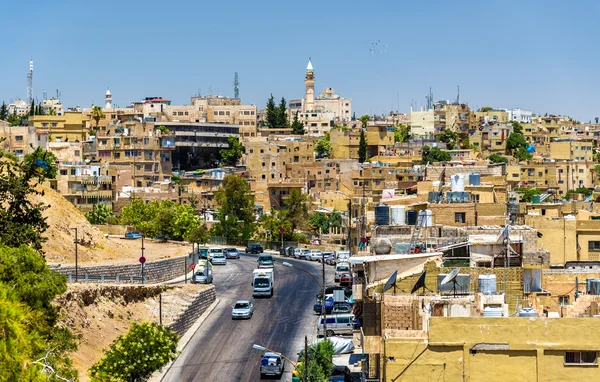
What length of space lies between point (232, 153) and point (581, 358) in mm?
118272

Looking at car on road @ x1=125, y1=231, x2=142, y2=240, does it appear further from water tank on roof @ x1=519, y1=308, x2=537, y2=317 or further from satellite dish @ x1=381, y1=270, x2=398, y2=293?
water tank on roof @ x1=519, y1=308, x2=537, y2=317

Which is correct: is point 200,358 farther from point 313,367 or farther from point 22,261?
point 22,261

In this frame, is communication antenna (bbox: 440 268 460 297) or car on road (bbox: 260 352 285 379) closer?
communication antenna (bbox: 440 268 460 297)

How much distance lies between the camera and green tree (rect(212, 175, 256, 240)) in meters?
91.5

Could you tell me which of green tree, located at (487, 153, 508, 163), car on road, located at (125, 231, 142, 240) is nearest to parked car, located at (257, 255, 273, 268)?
car on road, located at (125, 231, 142, 240)

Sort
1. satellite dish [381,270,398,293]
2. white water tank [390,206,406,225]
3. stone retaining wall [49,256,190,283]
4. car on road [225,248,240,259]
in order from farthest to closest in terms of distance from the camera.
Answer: car on road [225,248,240,259]
stone retaining wall [49,256,190,283]
white water tank [390,206,406,225]
satellite dish [381,270,398,293]

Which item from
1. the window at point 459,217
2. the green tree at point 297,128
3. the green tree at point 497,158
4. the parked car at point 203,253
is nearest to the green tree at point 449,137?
the green tree at point 497,158

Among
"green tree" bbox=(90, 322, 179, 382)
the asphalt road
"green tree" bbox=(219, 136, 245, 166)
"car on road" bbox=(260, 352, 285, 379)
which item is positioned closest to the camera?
"green tree" bbox=(90, 322, 179, 382)

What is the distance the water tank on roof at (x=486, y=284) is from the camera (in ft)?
96.3

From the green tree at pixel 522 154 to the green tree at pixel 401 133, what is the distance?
1520cm

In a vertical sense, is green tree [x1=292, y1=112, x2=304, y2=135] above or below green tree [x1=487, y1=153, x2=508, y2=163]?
above

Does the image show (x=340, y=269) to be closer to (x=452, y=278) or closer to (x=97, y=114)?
(x=452, y=278)

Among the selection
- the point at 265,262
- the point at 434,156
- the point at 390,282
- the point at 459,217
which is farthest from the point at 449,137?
the point at 390,282

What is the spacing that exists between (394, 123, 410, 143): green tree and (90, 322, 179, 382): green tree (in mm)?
119602
